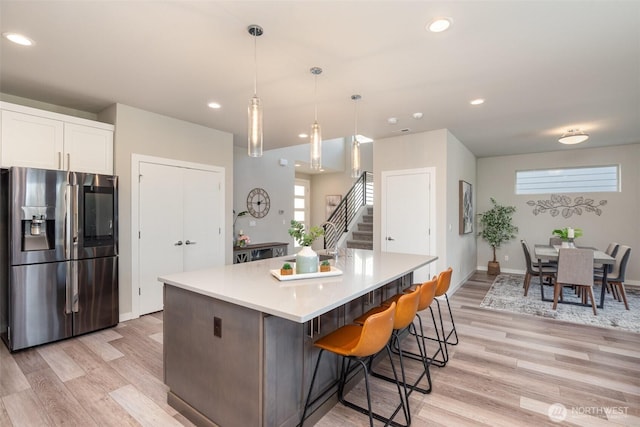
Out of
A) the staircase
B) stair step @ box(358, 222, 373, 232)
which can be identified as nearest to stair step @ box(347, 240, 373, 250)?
the staircase

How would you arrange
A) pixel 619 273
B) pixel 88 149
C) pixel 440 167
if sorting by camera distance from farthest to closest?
pixel 440 167
pixel 619 273
pixel 88 149

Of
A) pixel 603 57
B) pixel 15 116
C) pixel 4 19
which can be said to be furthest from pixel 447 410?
pixel 15 116

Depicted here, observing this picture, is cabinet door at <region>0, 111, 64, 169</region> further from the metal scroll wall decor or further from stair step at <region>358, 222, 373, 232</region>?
the metal scroll wall decor

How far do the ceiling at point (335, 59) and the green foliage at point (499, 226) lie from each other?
2.84m

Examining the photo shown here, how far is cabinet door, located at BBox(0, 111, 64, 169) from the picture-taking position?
3072mm

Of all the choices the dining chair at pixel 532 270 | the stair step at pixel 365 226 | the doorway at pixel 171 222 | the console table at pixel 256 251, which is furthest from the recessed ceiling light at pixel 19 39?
the dining chair at pixel 532 270

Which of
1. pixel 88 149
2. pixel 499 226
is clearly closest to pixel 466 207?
pixel 499 226

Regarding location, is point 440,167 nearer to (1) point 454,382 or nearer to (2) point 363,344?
(1) point 454,382

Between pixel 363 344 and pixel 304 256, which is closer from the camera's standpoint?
pixel 363 344

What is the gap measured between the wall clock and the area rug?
4.44 meters

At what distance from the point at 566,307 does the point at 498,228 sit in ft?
8.92

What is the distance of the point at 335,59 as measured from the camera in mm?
2660

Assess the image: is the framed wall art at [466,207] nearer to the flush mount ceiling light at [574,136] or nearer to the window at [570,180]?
the window at [570,180]

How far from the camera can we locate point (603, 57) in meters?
2.62
